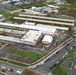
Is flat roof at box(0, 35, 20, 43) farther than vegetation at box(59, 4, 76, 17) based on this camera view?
No

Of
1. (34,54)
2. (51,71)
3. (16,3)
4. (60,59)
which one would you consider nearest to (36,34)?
(34,54)

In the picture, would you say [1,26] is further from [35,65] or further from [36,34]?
[35,65]

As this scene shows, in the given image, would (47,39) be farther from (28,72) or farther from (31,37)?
(28,72)

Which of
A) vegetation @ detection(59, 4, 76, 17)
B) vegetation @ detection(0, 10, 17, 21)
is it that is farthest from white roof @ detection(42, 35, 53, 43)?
vegetation @ detection(59, 4, 76, 17)

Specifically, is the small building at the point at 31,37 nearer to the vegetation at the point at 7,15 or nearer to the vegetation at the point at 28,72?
the vegetation at the point at 28,72

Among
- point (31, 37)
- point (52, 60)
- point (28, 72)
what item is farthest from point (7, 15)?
point (28, 72)

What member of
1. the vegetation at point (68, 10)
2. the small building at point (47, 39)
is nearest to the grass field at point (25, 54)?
the small building at point (47, 39)

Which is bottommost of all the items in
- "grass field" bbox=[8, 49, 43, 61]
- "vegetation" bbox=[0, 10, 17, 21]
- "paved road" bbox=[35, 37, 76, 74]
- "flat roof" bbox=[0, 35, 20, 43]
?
"vegetation" bbox=[0, 10, 17, 21]

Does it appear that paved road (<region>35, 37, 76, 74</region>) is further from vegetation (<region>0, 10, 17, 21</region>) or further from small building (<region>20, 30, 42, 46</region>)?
vegetation (<region>0, 10, 17, 21</region>)
